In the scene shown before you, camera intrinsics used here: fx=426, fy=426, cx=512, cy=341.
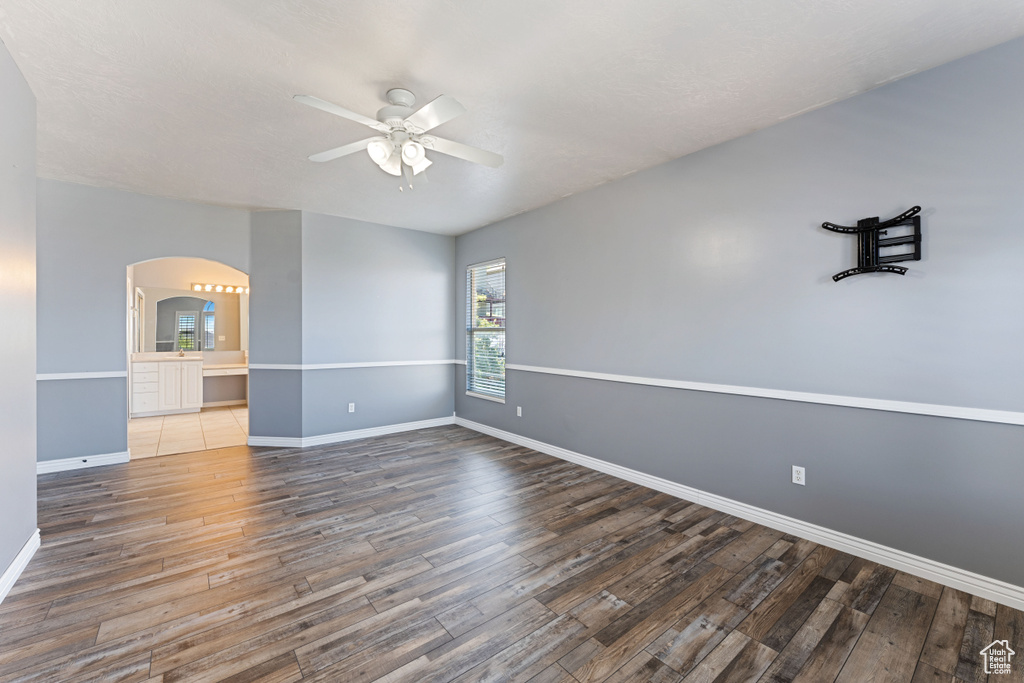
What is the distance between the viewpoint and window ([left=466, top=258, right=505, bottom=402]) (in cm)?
516

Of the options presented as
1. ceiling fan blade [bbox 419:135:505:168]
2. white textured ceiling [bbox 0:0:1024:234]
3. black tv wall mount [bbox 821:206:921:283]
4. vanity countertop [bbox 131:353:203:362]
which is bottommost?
vanity countertop [bbox 131:353:203:362]

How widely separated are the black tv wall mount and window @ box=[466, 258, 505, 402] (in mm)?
3365

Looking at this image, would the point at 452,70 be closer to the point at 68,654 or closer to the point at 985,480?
the point at 68,654

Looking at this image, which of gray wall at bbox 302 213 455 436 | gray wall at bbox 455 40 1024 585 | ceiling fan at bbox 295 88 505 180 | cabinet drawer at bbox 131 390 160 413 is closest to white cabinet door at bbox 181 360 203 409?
cabinet drawer at bbox 131 390 160 413

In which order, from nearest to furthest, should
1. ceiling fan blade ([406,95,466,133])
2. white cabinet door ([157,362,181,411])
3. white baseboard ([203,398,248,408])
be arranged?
ceiling fan blade ([406,95,466,133]) < white cabinet door ([157,362,181,411]) < white baseboard ([203,398,248,408])

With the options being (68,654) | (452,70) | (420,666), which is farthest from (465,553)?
(452,70)

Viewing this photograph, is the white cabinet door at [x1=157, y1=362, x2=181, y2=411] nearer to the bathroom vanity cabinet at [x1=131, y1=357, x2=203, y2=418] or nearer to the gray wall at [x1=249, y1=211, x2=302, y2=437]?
the bathroom vanity cabinet at [x1=131, y1=357, x2=203, y2=418]

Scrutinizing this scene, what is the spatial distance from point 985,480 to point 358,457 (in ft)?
14.8

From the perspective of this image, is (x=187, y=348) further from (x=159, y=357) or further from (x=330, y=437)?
(x=330, y=437)

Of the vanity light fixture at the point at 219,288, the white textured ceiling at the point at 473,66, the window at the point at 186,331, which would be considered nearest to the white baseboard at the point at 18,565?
the white textured ceiling at the point at 473,66

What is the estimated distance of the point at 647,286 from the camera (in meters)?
3.54

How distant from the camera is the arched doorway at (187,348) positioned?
247 inches

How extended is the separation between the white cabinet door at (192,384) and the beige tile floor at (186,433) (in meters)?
0.19

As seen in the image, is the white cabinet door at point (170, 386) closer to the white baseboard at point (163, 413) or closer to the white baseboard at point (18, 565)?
the white baseboard at point (163, 413)
